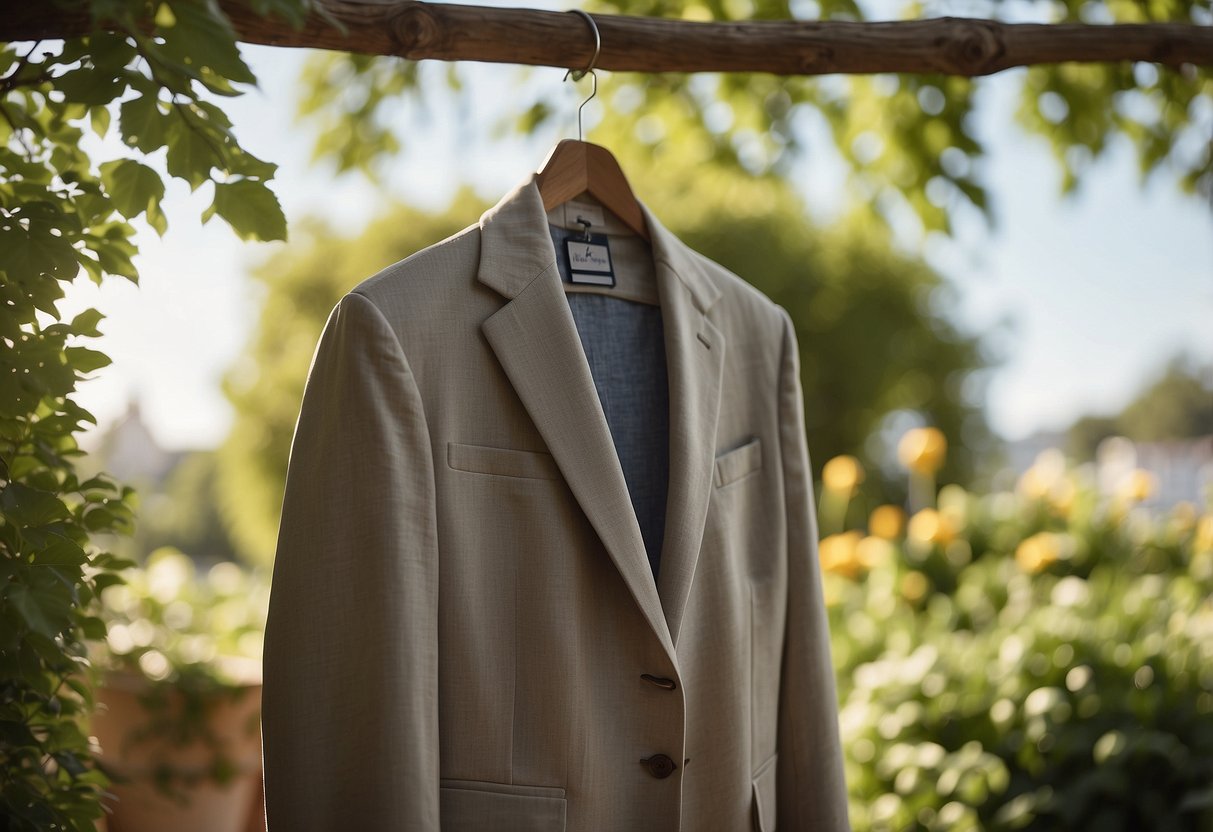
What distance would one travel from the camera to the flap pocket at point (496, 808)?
1.12 m

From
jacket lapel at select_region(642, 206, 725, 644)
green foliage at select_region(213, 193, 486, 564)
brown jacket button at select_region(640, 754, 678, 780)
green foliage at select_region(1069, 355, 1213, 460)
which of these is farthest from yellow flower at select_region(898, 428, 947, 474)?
green foliage at select_region(1069, 355, 1213, 460)

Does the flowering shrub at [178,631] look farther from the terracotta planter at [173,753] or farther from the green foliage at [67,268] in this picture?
the green foliage at [67,268]

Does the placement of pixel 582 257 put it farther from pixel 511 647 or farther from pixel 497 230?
pixel 511 647

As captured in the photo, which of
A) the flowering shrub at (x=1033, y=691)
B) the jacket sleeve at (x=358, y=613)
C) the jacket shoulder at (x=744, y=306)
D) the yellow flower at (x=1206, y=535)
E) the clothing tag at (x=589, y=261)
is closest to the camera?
the jacket sleeve at (x=358, y=613)

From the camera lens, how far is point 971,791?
2.24 metres

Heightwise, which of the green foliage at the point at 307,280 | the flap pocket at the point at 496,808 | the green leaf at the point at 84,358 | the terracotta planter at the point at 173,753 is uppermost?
the green foliage at the point at 307,280

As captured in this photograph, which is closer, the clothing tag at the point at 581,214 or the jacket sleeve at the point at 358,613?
the jacket sleeve at the point at 358,613

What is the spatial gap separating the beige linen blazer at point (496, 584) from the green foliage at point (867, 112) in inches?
64.6

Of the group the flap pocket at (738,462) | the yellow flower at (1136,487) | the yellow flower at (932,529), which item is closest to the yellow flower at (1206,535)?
the yellow flower at (1136,487)

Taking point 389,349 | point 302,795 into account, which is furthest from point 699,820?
point 389,349

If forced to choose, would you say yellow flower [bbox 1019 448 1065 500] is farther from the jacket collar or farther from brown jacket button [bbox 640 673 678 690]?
brown jacket button [bbox 640 673 678 690]

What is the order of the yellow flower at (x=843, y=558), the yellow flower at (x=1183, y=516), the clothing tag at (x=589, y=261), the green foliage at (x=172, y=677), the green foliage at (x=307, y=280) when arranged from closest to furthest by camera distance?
the clothing tag at (x=589, y=261), the green foliage at (x=172, y=677), the yellow flower at (x=843, y=558), the yellow flower at (x=1183, y=516), the green foliage at (x=307, y=280)

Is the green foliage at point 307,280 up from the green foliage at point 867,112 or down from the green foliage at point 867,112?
up

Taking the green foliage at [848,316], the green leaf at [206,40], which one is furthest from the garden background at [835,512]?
the green foliage at [848,316]
